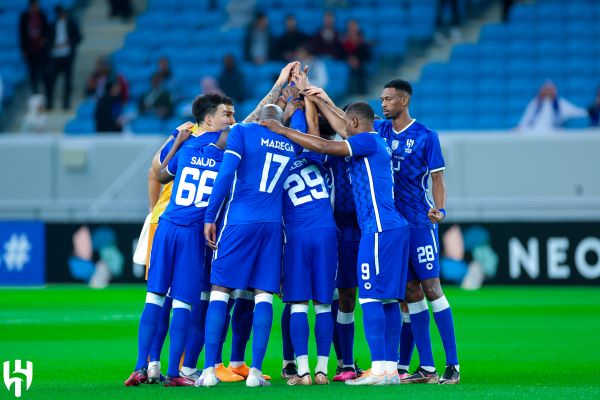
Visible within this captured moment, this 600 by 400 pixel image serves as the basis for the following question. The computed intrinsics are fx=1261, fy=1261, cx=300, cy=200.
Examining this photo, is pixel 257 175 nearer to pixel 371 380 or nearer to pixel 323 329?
pixel 323 329

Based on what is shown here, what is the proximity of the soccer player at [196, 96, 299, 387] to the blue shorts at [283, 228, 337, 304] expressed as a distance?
13 cm

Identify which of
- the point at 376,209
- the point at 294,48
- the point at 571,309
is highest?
the point at 294,48

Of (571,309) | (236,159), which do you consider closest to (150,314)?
(236,159)

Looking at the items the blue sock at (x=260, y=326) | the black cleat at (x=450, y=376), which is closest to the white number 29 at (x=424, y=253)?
the black cleat at (x=450, y=376)

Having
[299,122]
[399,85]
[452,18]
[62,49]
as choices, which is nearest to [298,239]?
[299,122]

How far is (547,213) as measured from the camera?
21359mm

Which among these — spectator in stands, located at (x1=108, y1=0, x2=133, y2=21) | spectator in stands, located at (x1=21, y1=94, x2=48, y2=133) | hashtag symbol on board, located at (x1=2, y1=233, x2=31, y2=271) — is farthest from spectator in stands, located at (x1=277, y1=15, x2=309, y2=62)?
hashtag symbol on board, located at (x1=2, y1=233, x2=31, y2=271)

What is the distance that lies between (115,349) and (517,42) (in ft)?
46.8

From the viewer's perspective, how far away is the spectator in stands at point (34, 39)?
85.4 ft

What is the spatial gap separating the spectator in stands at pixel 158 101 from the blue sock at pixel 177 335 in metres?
15.0

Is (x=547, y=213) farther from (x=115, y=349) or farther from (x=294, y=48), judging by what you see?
(x=115, y=349)

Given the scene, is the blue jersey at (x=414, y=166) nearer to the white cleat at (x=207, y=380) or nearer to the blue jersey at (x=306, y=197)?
the blue jersey at (x=306, y=197)

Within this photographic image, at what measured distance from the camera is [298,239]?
974cm

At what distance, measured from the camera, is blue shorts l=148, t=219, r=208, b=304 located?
9633mm
